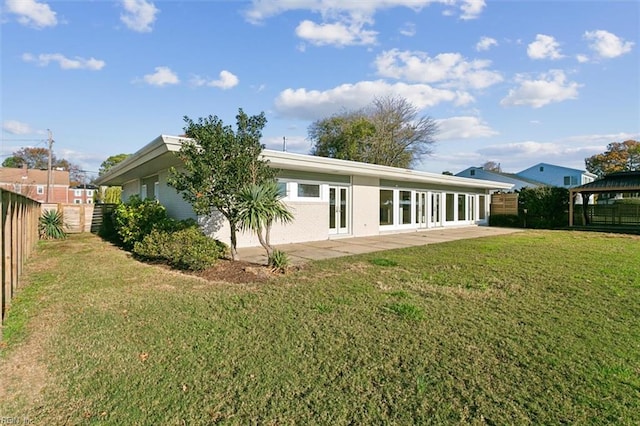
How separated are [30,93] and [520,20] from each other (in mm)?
18846

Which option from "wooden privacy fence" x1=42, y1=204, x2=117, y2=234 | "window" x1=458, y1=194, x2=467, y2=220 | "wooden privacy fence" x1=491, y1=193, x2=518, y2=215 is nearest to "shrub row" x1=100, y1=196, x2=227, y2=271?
"wooden privacy fence" x1=42, y1=204, x2=117, y2=234

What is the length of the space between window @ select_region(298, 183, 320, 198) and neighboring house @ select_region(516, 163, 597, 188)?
4077cm

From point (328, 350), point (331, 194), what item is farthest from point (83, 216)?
point (328, 350)

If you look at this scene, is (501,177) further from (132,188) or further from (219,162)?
(219,162)

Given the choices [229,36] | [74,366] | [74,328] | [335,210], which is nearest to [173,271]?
[74,328]

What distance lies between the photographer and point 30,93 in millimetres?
14352

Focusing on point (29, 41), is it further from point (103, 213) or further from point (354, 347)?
point (354, 347)

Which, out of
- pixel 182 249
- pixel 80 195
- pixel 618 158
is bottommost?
pixel 182 249

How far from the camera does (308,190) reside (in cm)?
1251

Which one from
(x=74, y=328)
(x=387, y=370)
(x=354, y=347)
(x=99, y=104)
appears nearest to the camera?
(x=387, y=370)

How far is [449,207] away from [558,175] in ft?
106

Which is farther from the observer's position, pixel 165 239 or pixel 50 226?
pixel 50 226

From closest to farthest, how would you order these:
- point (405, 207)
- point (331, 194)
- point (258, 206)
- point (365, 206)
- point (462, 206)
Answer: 1. point (258, 206)
2. point (331, 194)
3. point (365, 206)
4. point (405, 207)
5. point (462, 206)

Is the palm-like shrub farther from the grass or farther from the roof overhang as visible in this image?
the grass
